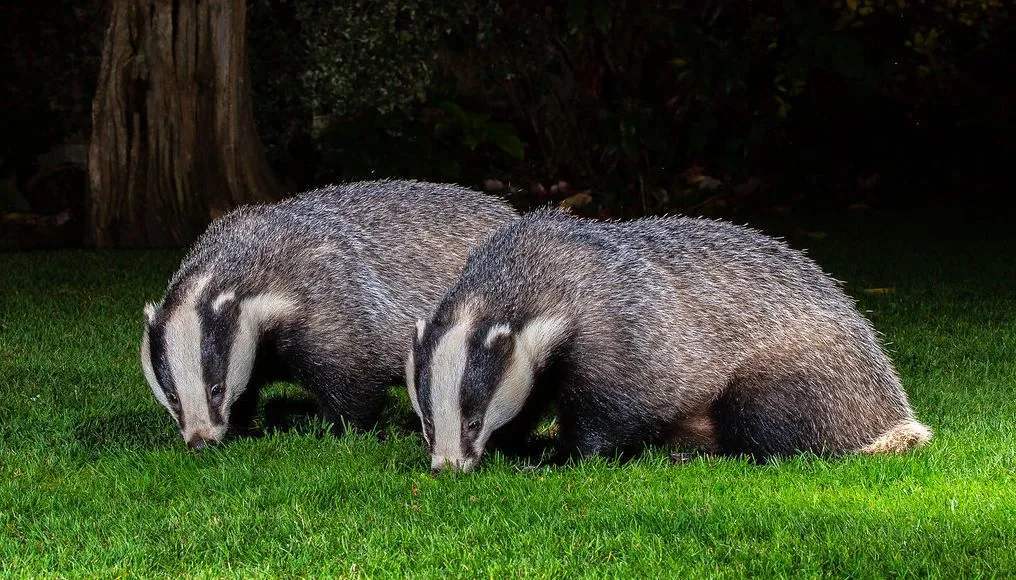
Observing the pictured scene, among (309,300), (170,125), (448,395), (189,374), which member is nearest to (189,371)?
(189,374)

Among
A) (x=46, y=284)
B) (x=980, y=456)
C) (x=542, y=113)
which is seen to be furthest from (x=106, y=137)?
(x=980, y=456)

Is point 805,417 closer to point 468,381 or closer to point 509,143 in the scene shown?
point 468,381

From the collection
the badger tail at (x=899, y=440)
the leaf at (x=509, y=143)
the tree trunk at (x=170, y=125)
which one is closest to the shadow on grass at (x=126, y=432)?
the badger tail at (x=899, y=440)

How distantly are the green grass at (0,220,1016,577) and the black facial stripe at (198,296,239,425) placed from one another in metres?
0.21

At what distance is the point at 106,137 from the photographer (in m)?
11.8

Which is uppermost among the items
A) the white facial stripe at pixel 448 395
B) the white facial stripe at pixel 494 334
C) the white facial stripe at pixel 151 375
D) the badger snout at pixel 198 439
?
the white facial stripe at pixel 494 334

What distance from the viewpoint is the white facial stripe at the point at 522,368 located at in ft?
16.7

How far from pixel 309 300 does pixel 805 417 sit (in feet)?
7.10

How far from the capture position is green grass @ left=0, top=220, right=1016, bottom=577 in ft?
13.7

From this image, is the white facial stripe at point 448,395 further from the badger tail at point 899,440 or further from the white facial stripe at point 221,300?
the badger tail at point 899,440

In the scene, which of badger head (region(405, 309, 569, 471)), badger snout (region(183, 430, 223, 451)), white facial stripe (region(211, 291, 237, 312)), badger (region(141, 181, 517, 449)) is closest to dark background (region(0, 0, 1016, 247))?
badger (region(141, 181, 517, 449))

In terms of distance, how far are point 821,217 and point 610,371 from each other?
8688mm

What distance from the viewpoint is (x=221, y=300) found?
562 cm

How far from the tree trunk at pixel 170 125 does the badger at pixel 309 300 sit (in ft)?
16.6
